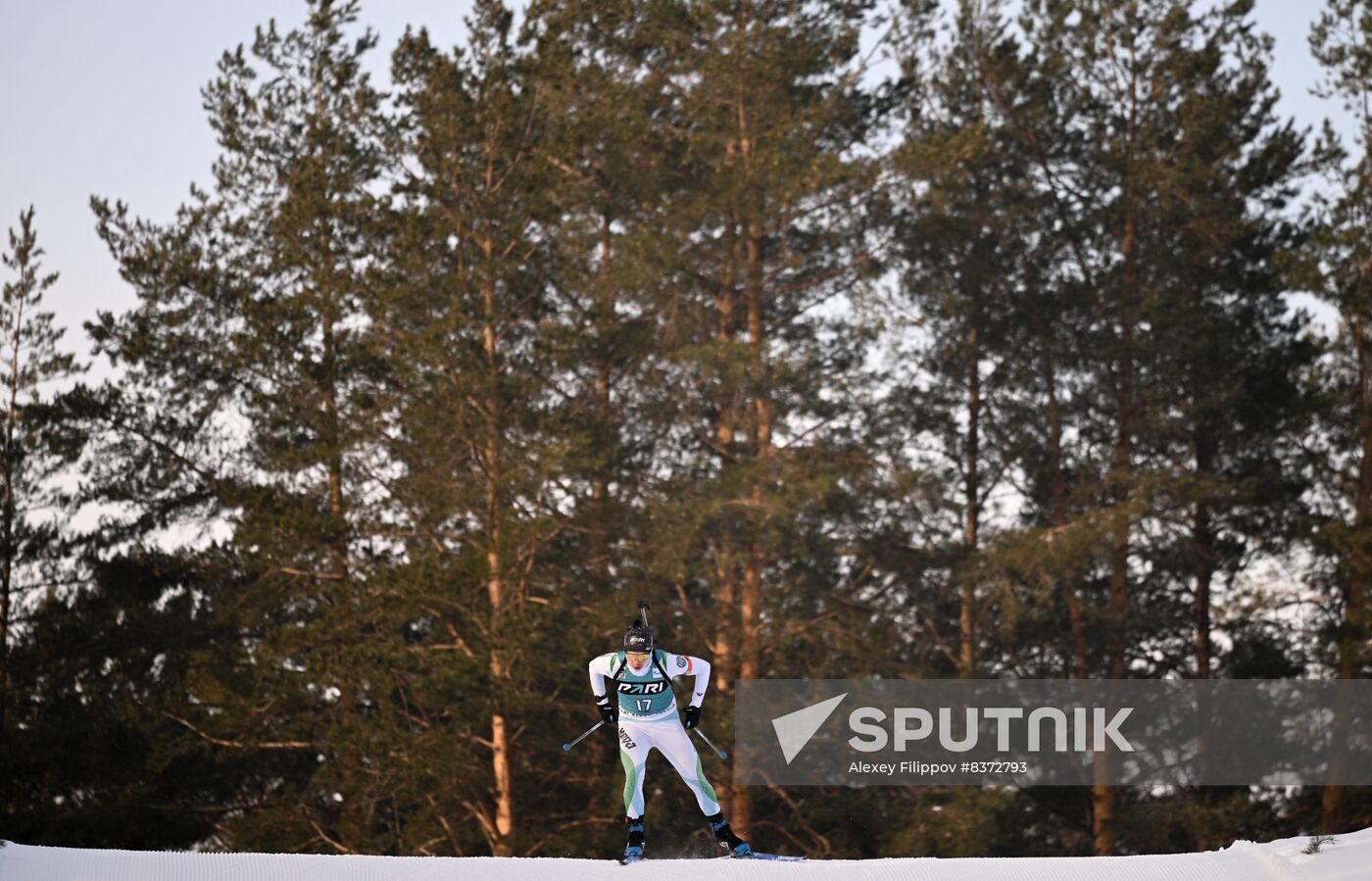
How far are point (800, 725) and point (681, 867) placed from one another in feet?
33.8

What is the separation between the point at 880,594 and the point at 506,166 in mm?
6454

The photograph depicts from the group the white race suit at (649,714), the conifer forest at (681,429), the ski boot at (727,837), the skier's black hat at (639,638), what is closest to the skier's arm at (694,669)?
the white race suit at (649,714)

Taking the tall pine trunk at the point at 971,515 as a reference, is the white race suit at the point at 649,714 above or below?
below

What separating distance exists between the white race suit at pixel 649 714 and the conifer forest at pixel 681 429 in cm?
799

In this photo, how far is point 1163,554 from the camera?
2022 cm

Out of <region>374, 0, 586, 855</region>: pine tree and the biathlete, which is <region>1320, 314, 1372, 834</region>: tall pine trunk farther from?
the biathlete

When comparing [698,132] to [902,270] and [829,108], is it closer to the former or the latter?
[829,108]

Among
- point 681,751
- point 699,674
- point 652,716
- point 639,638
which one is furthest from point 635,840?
point 639,638

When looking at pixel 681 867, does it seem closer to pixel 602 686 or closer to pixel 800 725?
pixel 602 686

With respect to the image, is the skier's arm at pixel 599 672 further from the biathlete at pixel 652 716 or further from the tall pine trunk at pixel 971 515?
the tall pine trunk at pixel 971 515

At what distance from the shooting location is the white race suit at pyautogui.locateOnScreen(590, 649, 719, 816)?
30.5 ft

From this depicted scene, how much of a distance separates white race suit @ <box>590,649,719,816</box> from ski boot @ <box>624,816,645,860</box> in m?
0.06

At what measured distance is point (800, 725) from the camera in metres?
18.4

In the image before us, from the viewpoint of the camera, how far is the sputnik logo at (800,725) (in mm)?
18375
